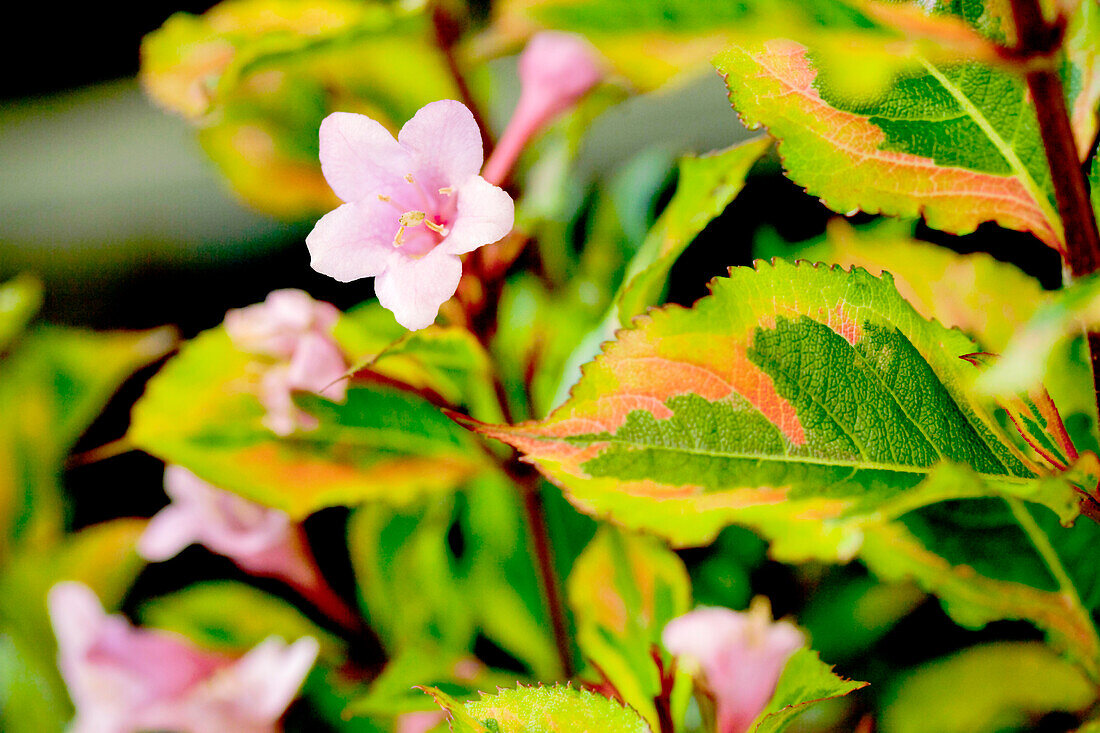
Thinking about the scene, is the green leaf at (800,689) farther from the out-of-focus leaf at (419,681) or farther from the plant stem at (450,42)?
the plant stem at (450,42)

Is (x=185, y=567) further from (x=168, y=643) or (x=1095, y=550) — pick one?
(x=1095, y=550)

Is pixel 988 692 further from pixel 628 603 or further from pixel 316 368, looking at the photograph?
pixel 316 368

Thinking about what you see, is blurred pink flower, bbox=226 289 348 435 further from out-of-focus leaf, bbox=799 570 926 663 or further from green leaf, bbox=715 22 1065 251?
out-of-focus leaf, bbox=799 570 926 663

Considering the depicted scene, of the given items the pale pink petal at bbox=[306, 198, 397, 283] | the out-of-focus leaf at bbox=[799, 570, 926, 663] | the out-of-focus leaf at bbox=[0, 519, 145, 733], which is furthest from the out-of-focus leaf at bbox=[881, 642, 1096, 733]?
the out-of-focus leaf at bbox=[0, 519, 145, 733]

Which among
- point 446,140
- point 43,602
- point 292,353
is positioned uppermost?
point 446,140

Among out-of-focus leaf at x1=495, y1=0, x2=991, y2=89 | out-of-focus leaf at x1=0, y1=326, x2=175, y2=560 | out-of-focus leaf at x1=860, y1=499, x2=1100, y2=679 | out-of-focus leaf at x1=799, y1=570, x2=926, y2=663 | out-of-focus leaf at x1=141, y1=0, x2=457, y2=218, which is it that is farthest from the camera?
out-of-focus leaf at x1=0, y1=326, x2=175, y2=560

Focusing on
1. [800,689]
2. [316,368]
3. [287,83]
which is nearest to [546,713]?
[800,689]

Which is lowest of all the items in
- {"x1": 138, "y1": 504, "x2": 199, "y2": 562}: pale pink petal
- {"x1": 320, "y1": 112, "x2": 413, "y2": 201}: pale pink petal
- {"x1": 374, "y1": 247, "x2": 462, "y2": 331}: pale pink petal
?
{"x1": 138, "y1": 504, "x2": 199, "y2": 562}: pale pink petal
